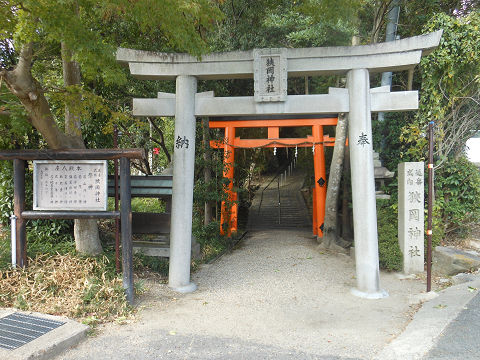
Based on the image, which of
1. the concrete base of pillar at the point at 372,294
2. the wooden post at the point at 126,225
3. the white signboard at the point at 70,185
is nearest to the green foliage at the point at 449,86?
the concrete base of pillar at the point at 372,294

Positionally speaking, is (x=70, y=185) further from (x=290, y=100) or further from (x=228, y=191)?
(x=228, y=191)

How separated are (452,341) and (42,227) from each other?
280 inches

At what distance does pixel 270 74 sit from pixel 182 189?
238 cm

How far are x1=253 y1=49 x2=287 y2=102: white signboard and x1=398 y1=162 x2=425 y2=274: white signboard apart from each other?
3.25m

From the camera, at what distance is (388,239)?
24.8ft

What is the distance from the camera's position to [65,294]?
4.60 m

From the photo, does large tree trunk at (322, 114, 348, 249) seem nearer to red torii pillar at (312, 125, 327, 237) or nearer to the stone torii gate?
red torii pillar at (312, 125, 327, 237)

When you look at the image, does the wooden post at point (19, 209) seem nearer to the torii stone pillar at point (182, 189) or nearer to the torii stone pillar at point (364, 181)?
the torii stone pillar at point (182, 189)

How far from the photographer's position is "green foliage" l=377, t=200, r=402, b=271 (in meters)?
7.23

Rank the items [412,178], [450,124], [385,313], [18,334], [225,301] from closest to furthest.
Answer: [18,334]
[385,313]
[225,301]
[412,178]
[450,124]

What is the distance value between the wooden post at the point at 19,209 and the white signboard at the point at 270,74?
369 centimetres

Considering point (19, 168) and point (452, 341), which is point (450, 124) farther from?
point (19, 168)

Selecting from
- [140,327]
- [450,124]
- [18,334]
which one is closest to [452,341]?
[140,327]

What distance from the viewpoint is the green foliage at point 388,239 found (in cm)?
723
